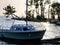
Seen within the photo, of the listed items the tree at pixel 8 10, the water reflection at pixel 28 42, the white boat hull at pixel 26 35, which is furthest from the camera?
the tree at pixel 8 10

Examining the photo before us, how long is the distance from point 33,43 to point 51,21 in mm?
91399

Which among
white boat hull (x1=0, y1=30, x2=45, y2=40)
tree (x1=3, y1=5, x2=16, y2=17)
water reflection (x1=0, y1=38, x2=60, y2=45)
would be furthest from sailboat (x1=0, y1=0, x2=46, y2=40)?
tree (x1=3, y1=5, x2=16, y2=17)

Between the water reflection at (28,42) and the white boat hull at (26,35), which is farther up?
the white boat hull at (26,35)

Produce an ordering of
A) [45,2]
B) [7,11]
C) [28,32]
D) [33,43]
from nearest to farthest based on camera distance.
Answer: [33,43], [28,32], [45,2], [7,11]

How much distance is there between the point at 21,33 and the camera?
39031mm

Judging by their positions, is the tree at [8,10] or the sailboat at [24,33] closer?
the sailboat at [24,33]

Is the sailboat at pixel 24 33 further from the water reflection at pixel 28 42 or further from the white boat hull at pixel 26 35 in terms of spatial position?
the water reflection at pixel 28 42

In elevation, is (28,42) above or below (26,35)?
below

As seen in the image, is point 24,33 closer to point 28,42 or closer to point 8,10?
point 28,42

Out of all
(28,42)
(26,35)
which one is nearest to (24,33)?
(26,35)

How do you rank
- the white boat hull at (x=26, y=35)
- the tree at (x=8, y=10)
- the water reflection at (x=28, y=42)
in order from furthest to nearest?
the tree at (x=8, y=10)
the white boat hull at (x=26, y=35)
the water reflection at (x=28, y=42)

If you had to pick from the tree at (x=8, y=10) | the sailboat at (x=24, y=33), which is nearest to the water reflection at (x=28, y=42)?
the sailboat at (x=24, y=33)

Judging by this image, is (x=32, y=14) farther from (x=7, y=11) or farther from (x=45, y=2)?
(x=7, y=11)

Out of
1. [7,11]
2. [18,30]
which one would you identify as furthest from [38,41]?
[7,11]
